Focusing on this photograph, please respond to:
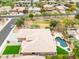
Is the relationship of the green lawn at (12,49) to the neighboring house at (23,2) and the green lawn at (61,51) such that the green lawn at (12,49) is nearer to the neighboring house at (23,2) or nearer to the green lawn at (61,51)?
the green lawn at (61,51)

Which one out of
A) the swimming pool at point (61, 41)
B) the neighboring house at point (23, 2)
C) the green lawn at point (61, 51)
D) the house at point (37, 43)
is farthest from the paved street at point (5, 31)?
the neighboring house at point (23, 2)

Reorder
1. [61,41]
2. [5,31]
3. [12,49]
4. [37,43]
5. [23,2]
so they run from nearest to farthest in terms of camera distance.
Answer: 1. [37,43]
2. [12,49]
3. [61,41]
4. [5,31]
5. [23,2]

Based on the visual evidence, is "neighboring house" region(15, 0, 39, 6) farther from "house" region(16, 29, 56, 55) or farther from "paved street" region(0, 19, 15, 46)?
"house" region(16, 29, 56, 55)

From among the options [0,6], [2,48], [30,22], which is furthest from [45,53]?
[0,6]

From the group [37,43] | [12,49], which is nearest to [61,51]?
[37,43]

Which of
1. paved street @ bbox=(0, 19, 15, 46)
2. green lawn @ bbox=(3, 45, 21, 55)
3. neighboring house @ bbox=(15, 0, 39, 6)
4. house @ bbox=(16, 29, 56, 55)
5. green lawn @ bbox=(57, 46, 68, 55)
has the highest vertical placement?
house @ bbox=(16, 29, 56, 55)

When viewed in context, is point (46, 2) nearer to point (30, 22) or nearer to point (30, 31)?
point (30, 22)

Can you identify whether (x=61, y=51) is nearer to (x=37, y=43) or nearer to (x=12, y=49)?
(x=37, y=43)

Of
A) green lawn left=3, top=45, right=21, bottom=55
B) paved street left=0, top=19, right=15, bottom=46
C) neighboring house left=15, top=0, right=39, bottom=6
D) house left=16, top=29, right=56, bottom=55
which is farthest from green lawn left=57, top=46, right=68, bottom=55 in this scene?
neighboring house left=15, top=0, right=39, bottom=6

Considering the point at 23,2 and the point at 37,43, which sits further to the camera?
the point at 23,2
